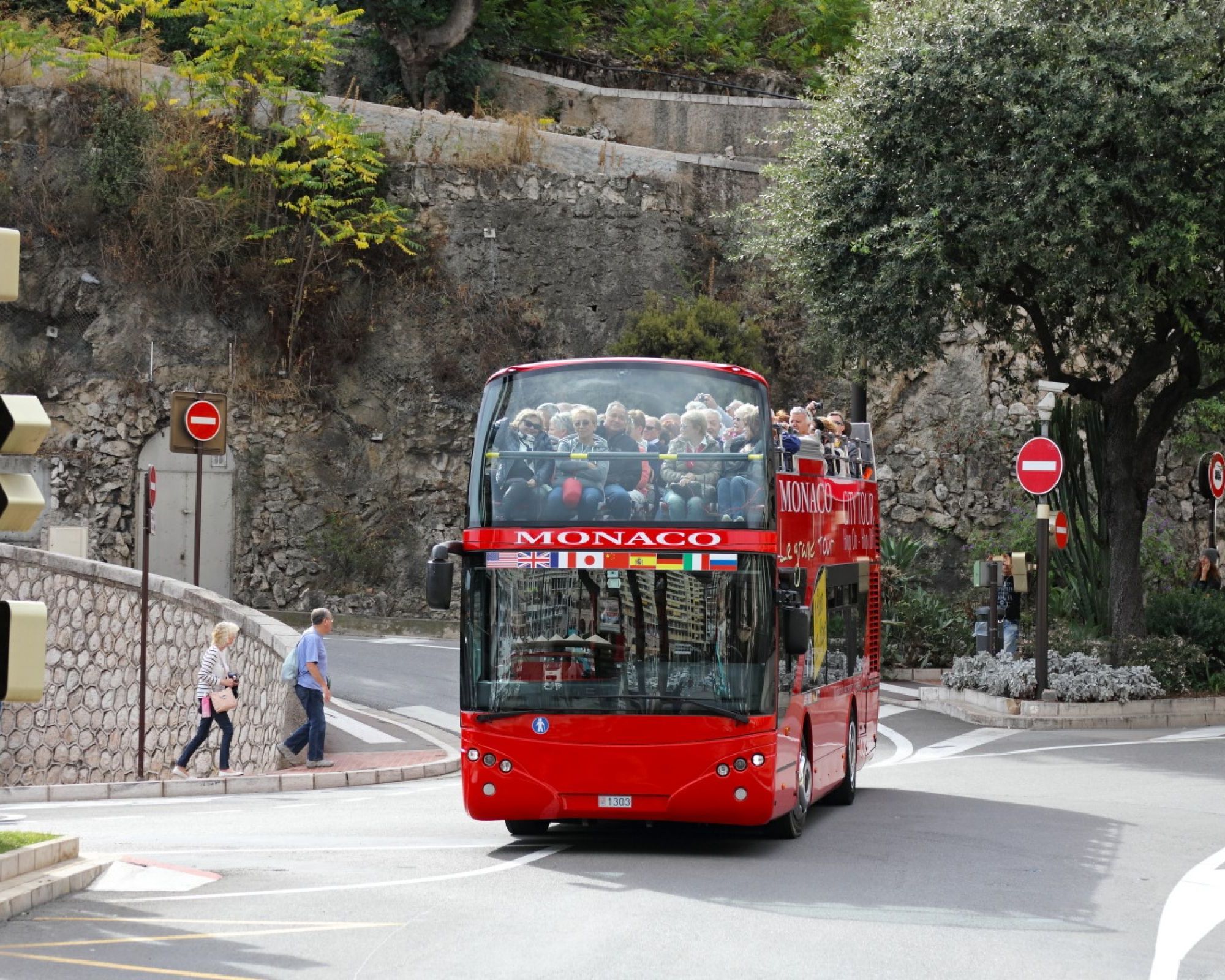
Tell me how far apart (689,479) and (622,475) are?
18.5 inches

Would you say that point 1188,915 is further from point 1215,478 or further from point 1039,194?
point 1215,478

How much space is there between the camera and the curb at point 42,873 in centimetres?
891

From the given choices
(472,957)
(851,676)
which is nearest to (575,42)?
(851,676)

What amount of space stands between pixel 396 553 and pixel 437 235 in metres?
7.17

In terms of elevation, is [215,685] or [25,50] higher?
[25,50]

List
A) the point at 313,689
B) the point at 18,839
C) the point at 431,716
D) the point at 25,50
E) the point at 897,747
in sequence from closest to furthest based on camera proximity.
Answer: the point at 18,839, the point at 313,689, the point at 897,747, the point at 431,716, the point at 25,50

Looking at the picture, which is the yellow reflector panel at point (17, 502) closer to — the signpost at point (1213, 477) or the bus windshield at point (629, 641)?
the bus windshield at point (629, 641)

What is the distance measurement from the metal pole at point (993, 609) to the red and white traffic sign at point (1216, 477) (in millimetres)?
4790

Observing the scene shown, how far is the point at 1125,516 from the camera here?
83.5ft

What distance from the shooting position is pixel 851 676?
1512 cm

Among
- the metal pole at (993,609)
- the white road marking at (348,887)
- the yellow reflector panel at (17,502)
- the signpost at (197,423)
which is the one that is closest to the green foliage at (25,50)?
the signpost at (197,423)

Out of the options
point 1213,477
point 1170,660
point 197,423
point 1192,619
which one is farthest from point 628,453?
point 1213,477

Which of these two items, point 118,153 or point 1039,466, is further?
point 118,153

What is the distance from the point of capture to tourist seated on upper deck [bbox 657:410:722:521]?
1134 cm
